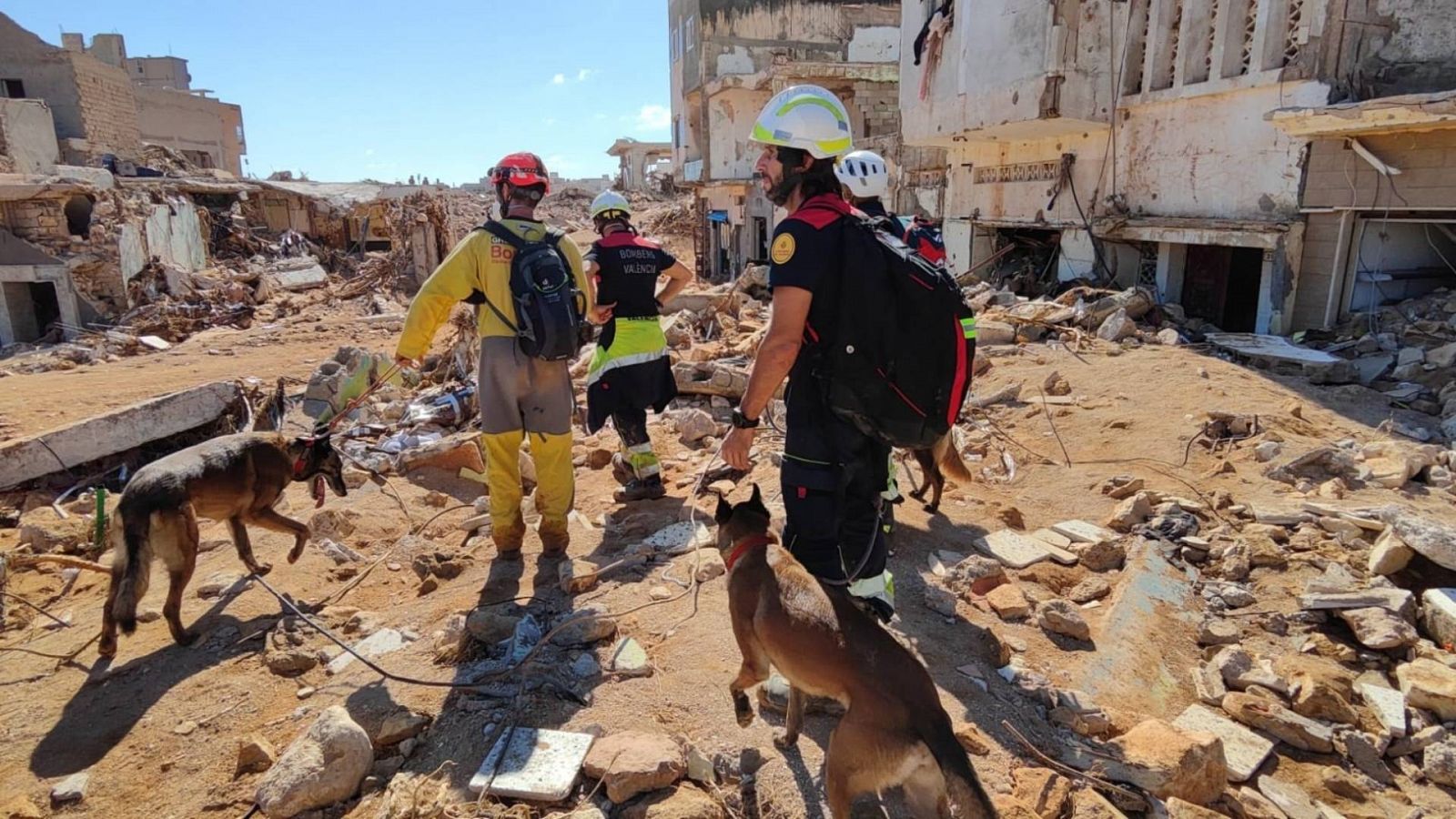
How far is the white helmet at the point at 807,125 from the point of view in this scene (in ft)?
8.34

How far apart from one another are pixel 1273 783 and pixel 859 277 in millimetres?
2246

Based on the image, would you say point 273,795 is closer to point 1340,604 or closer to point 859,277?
point 859,277

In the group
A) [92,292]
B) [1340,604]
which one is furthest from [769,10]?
[1340,604]

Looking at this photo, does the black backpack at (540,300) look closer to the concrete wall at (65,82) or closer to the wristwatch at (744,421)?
the wristwatch at (744,421)

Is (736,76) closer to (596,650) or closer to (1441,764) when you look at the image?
(596,650)

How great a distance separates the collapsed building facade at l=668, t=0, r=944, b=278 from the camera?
25.1 m

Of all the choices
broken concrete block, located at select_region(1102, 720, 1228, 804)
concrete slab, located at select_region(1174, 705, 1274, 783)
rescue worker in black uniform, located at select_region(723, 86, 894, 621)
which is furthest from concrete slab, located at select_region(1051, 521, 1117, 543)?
rescue worker in black uniform, located at select_region(723, 86, 894, 621)

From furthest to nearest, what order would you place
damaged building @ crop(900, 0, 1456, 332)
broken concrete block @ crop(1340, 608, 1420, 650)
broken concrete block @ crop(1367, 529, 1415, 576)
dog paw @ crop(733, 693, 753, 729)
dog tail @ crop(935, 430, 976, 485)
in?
damaged building @ crop(900, 0, 1456, 332) < dog tail @ crop(935, 430, 976, 485) < broken concrete block @ crop(1367, 529, 1415, 576) < broken concrete block @ crop(1340, 608, 1420, 650) < dog paw @ crop(733, 693, 753, 729)

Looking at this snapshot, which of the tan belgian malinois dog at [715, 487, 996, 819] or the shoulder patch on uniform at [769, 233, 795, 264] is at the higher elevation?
the shoulder patch on uniform at [769, 233, 795, 264]

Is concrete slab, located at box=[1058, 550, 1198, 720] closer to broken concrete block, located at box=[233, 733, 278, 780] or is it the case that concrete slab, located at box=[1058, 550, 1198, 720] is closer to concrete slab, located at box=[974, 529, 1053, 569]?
concrete slab, located at box=[974, 529, 1053, 569]

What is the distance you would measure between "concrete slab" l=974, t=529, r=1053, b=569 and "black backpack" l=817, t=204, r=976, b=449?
214 centimetres

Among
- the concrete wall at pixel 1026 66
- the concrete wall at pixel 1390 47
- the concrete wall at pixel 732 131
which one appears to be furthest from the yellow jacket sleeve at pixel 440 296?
the concrete wall at pixel 732 131

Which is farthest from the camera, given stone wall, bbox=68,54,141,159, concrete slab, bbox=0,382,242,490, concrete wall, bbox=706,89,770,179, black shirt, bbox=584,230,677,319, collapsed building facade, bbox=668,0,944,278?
collapsed building facade, bbox=668,0,944,278

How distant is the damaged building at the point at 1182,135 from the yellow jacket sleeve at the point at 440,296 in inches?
332
